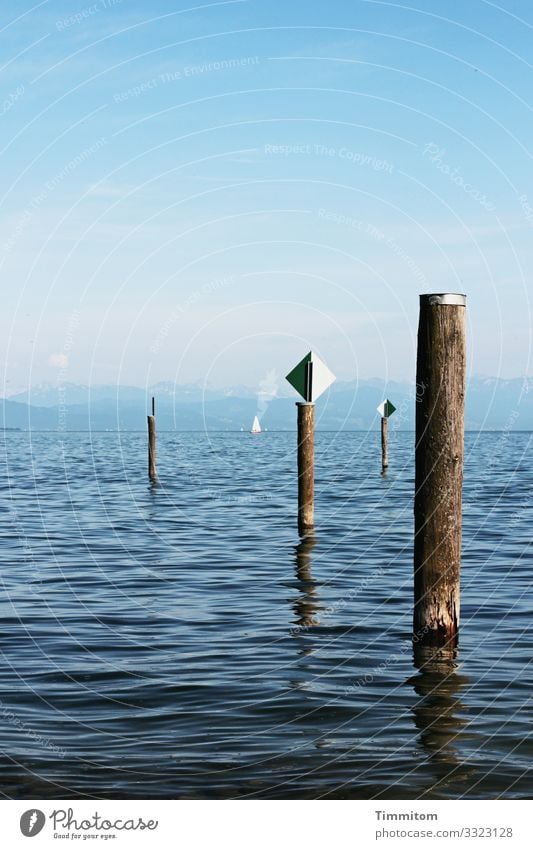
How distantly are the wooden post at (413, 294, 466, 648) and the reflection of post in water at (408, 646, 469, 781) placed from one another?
75cm

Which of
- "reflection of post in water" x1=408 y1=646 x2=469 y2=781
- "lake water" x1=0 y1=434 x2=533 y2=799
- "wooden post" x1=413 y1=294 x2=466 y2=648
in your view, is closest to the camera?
"lake water" x1=0 y1=434 x2=533 y2=799

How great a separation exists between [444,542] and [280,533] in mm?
12075

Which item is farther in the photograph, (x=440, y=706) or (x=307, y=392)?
(x=307, y=392)

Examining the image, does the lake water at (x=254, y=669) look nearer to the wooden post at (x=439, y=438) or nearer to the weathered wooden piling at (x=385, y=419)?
the wooden post at (x=439, y=438)

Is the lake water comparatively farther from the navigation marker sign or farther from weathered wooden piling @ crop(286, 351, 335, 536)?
the navigation marker sign

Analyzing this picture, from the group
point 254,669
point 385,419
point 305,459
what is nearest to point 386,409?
point 385,419

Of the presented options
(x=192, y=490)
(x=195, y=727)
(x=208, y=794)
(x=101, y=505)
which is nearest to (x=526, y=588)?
(x=195, y=727)

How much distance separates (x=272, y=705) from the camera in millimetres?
9555

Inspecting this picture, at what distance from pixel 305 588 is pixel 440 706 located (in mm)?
6107
